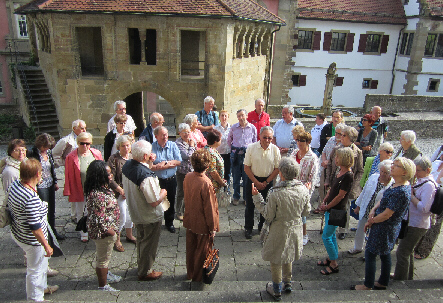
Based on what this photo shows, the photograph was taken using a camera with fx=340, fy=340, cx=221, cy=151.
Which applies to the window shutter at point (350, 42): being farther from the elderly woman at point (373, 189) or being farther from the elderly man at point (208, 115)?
the elderly woman at point (373, 189)

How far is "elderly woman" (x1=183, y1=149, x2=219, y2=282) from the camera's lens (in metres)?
3.99

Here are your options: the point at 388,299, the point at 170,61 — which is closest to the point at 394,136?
the point at 170,61

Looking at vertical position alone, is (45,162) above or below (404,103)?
above

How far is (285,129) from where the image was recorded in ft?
22.1

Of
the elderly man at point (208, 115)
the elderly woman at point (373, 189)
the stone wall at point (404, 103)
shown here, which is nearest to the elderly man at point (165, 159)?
the elderly man at point (208, 115)

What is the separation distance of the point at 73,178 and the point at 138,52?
28.5 ft

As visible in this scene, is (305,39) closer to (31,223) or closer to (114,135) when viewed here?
(114,135)

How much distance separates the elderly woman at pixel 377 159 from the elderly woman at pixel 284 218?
1849 millimetres

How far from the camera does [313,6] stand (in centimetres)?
2412

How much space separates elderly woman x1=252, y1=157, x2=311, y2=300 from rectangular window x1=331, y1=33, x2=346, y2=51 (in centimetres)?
2440

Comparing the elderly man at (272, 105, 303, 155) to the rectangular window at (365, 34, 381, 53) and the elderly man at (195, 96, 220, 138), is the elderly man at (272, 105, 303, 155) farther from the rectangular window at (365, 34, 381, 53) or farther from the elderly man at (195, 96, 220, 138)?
the rectangular window at (365, 34, 381, 53)

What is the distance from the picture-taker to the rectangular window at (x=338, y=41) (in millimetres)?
25359

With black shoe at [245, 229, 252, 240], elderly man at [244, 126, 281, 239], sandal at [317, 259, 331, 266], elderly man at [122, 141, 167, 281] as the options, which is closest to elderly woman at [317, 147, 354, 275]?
sandal at [317, 259, 331, 266]

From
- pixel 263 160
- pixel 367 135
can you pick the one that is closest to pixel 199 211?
pixel 263 160
